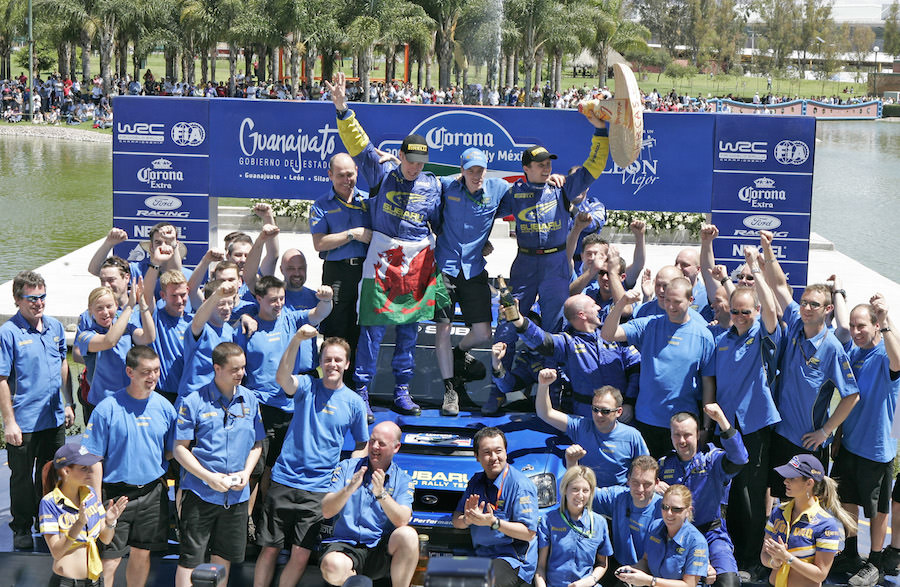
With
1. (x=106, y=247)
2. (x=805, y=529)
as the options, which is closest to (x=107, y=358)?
(x=106, y=247)

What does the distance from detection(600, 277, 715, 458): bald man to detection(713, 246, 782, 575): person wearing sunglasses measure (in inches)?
4.7

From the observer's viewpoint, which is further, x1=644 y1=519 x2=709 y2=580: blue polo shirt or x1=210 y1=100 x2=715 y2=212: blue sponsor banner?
x1=210 y1=100 x2=715 y2=212: blue sponsor banner

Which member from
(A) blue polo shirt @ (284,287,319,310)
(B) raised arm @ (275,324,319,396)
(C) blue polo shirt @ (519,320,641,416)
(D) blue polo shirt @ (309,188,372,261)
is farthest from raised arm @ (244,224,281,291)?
(C) blue polo shirt @ (519,320,641,416)

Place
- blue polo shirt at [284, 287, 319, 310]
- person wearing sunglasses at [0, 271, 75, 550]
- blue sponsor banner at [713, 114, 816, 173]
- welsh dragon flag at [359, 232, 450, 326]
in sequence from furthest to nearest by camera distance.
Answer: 1. blue sponsor banner at [713, 114, 816, 173]
2. welsh dragon flag at [359, 232, 450, 326]
3. blue polo shirt at [284, 287, 319, 310]
4. person wearing sunglasses at [0, 271, 75, 550]

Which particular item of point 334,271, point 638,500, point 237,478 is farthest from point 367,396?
point 638,500

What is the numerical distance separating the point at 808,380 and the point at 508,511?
6.79 feet

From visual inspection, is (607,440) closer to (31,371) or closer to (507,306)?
(507,306)

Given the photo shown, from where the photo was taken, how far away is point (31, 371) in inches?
250

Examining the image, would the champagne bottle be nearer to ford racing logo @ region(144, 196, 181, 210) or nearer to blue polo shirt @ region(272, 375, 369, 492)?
blue polo shirt @ region(272, 375, 369, 492)

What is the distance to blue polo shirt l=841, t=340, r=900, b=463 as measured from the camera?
6230mm

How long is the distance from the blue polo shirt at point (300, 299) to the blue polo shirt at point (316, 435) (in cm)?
109

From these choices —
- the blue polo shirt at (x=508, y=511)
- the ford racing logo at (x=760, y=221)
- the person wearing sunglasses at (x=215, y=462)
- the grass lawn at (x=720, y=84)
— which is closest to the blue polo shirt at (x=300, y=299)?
the person wearing sunglasses at (x=215, y=462)

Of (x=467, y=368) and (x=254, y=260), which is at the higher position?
(x=254, y=260)

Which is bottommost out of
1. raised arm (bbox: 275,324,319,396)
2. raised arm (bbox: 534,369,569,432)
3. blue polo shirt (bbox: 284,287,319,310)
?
raised arm (bbox: 534,369,569,432)
